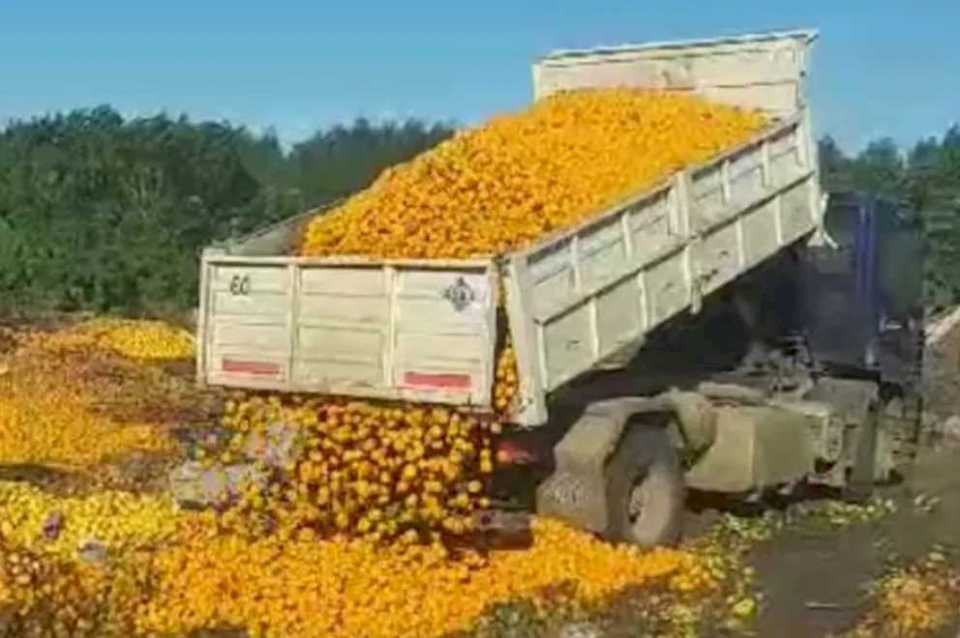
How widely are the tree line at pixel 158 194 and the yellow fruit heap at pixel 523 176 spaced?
2.33 meters

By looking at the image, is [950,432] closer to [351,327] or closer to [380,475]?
[351,327]

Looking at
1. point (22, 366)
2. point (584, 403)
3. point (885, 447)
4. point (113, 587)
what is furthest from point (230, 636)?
point (22, 366)

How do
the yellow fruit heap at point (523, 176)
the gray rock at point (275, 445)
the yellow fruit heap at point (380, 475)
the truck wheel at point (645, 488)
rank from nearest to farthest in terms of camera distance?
1. the yellow fruit heap at point (380, 475)
2. the gray rock at point (275, 445)
3. the yellow fruit heap at point (523, 176)
4. the truck wheel at point (645, 488)

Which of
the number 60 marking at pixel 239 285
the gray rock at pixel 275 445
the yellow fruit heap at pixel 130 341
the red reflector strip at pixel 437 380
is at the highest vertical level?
the number 60 marking at pixel 239 285

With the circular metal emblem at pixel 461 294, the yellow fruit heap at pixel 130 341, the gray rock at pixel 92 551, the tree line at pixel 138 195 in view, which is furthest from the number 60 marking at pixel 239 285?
the yellow fruit heap at pixel 130 341

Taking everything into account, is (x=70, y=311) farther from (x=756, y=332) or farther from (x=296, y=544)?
(x=296, y=544)

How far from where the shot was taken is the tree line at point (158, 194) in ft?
112

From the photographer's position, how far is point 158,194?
153 ft

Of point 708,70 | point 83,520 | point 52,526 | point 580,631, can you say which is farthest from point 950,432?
point 52,526

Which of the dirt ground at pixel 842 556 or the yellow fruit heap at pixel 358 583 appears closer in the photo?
the yellow fruit heap at pixel 358 583

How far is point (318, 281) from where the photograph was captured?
11.5m

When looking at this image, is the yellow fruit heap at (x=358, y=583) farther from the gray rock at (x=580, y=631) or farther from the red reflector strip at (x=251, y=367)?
the red reflector strip at (x=251, y=367)

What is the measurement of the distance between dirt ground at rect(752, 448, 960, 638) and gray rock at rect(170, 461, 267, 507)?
3452 millimetres

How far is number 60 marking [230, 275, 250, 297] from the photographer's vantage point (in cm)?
1195
